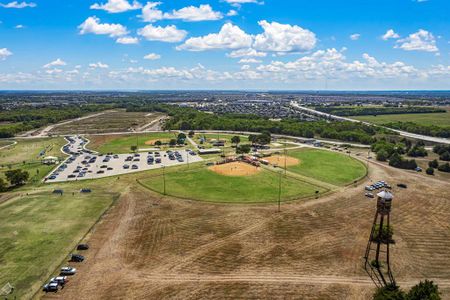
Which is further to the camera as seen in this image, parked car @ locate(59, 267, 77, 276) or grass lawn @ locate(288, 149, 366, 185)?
grass lawn @ locate(288, 149, 366, 185)

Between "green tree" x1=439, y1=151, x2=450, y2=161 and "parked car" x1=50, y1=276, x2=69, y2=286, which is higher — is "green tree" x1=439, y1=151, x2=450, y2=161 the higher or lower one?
the higher one

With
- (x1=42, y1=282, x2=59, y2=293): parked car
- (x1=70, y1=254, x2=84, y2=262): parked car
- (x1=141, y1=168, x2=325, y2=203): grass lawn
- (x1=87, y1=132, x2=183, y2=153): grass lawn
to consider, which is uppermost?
(x1=87, y1=132, x2=183, y2=153): grass lawn

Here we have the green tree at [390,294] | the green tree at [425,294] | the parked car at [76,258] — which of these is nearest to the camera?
the green tree at [425,294]

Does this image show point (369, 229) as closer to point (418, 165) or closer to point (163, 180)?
point (163, 180)

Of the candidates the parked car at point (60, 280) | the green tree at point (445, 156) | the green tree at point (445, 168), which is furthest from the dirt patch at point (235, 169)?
the green tree at point (445, 156)

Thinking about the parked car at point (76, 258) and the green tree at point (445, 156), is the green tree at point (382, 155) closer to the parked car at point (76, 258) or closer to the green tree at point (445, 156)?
the green tree at point (445, 156)

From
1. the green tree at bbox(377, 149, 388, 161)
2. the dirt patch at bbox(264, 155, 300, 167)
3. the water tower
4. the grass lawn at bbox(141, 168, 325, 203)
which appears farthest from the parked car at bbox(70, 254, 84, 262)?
the green tree at bbox(377, 149, 388, 161)

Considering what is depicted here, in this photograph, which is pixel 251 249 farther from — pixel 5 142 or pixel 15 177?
pixel 5 142

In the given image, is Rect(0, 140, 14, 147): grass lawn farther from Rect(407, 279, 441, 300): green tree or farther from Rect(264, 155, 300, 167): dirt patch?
Rect(407, 279, 441, 300): green tree
